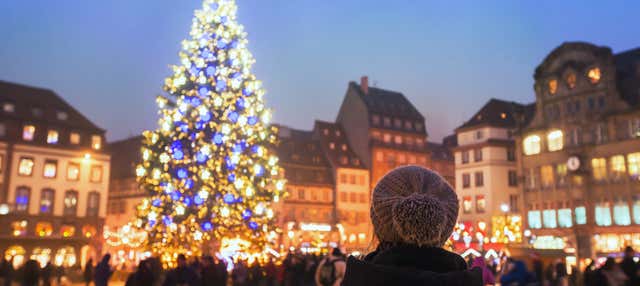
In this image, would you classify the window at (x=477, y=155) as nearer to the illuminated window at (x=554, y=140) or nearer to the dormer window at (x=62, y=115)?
the illuminated window at (x=554, y=140)

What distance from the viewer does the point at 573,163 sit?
4988cm

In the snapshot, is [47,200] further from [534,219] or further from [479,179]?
[534,219]

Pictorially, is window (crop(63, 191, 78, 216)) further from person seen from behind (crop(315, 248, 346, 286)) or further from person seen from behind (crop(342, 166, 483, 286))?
person seen from behind (crop(342, 166, 483, 286))

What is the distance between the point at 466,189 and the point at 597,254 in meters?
18.8

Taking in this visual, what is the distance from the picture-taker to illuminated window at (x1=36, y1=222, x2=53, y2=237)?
5438 centimetres

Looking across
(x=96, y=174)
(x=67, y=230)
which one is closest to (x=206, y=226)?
(x=67, y=230)

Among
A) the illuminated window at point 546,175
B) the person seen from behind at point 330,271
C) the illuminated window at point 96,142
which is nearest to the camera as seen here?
the person seen from behind at point 330,271

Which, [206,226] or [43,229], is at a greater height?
[43,229]

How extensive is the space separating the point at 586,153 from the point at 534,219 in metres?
7.20

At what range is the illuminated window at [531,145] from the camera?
54562 millimetres

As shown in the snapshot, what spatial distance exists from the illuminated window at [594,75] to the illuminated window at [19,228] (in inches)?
1824

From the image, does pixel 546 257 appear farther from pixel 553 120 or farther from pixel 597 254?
pixel 553 120

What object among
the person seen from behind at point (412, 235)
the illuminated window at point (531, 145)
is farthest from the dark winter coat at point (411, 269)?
the illuminated window at point (531, 145)

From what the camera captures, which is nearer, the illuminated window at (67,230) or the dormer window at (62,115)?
the illuminated window at (67,230)
